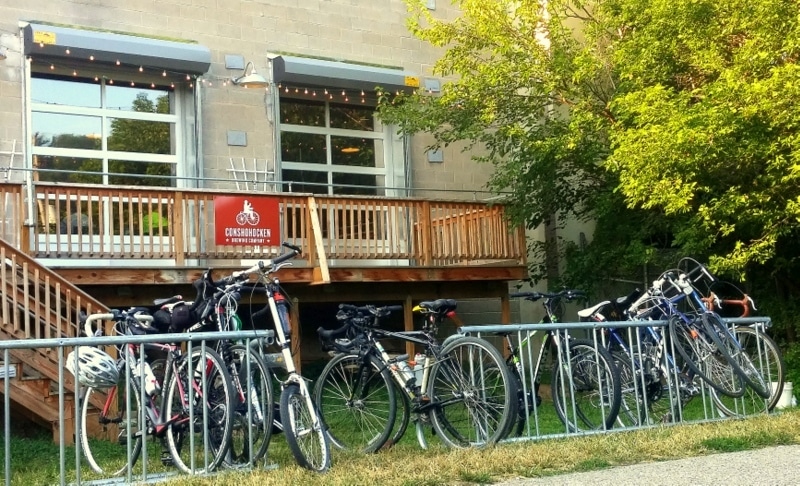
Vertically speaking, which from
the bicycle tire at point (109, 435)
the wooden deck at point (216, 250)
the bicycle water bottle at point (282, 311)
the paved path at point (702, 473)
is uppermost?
the wooden deck at point (216, 250)

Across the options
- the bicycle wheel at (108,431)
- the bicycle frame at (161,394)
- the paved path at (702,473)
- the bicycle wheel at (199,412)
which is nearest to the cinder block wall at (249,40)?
the bicycle wheel at (108,431)

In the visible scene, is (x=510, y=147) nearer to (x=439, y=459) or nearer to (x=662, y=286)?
(x=662, y=286)

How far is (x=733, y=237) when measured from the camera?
37.1ft

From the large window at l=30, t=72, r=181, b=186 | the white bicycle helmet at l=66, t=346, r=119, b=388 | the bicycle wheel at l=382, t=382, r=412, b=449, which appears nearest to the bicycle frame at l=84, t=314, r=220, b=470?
the white bicycle helmet at l=66, t=346, r=119, b=388

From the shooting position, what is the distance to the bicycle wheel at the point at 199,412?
17.1 feet

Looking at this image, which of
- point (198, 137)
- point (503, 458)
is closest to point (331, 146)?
point (198, 137)

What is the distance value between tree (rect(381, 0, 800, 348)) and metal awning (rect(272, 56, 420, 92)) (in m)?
0.38

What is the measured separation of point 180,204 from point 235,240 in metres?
0.84

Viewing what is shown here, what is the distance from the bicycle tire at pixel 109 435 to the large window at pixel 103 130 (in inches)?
213

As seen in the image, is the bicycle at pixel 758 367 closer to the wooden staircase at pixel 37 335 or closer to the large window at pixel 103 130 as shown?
the wooden staircase at pixel 37 335

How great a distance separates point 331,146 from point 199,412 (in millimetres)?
9200

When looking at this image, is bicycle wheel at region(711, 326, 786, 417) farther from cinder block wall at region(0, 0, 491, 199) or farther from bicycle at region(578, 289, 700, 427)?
cinder block wall at region(0, 0, 491, 199)

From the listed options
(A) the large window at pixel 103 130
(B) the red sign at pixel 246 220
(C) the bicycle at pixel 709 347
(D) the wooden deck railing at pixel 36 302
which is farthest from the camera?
(A) the large window at pixel 103 130

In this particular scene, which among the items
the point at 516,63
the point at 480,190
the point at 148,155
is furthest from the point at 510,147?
the point at 148,155
